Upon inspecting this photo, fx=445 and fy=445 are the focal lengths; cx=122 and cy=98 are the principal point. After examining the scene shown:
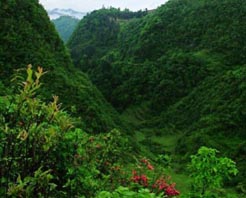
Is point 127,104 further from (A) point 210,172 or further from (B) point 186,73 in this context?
(A) point 210,172

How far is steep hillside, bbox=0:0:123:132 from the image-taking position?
220 feet

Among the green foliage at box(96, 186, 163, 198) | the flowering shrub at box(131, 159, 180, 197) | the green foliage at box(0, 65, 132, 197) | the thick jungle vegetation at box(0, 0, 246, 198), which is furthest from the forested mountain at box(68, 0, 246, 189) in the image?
the green foliage at box(96, 186, 163, 198)

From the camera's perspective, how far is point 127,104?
398 ft

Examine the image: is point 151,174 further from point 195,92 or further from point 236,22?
point 236,22

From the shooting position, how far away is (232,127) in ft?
266

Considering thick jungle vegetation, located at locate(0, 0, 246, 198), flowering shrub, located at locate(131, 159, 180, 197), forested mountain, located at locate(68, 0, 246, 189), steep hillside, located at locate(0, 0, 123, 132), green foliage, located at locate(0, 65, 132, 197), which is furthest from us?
forested mountain, located at locate(68, 0, 246, 189)

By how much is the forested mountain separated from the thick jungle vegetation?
32 cm

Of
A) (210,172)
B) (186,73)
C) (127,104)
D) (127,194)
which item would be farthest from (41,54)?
(127,194)

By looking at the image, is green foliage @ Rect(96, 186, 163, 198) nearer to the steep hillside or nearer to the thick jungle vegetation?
the thick jungle vegetation

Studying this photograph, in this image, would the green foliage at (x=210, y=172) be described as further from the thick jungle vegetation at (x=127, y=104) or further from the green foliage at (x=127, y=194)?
the green foliage at (x=127, y=194)

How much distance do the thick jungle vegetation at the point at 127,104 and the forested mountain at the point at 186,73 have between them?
325mm

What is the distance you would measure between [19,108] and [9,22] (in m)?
66.4

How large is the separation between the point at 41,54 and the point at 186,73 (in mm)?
55782

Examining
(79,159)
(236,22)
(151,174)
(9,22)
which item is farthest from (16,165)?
(236,22)
